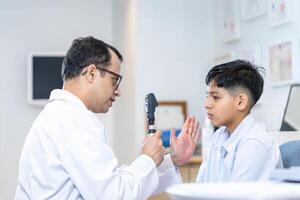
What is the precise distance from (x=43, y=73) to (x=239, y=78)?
2861mm

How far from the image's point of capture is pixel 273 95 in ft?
11.1

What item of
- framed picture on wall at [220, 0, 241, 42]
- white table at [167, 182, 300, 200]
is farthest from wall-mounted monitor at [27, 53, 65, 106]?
white table at [167, 182, 300, 200]

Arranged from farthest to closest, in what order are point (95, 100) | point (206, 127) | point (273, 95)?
point (206, 127) < point (273, 95) < point (95, 100)

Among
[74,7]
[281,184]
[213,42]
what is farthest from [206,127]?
[281,184]

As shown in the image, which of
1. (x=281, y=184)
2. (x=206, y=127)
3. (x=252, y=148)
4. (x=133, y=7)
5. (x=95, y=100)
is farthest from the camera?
(x=133, y=7)

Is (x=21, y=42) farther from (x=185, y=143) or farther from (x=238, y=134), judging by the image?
(x=238, y=134)

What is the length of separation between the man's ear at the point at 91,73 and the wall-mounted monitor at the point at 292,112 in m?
1.43

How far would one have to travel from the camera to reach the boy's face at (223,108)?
1.86m

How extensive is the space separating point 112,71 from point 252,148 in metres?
0.52

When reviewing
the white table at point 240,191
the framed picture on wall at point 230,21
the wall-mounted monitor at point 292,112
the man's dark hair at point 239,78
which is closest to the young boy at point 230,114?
the man's dark hair at point 239,78

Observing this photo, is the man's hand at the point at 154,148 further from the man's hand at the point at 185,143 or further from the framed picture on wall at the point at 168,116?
the framed picture on wall at the point at 168,116

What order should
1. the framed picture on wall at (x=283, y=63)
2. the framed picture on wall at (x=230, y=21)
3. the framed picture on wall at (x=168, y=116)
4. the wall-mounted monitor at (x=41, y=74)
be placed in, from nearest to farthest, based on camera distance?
the framed picture on wall at (x=283, y=63)
the framed picture on wall at (x=230, y=21)
the framed picture on wall at (x=168, y=116)
the wall-mounted monitor at (x=41, y=74)

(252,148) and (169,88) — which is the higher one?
(169,88)

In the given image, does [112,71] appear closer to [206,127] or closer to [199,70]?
[206,127]
